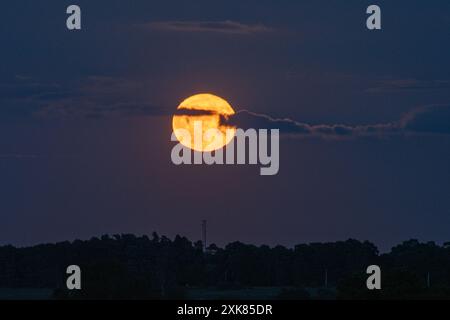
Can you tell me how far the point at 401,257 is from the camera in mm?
100250

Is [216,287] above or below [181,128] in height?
below

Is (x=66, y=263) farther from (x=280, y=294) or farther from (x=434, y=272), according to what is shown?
(x=434, y=272)

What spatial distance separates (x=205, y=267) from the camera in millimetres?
103375

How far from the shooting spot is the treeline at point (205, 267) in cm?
8731

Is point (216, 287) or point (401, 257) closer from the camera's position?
point (216, 287)

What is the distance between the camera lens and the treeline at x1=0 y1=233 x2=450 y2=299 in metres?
87.3
